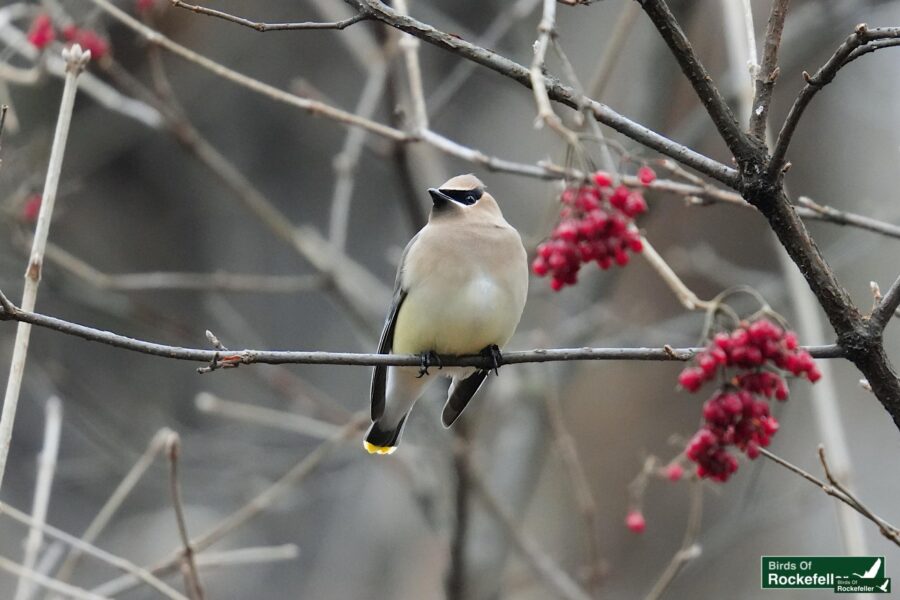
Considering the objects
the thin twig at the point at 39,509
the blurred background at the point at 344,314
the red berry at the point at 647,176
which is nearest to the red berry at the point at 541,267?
the red berry at the point at 647,176

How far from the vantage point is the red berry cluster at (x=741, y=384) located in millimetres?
3225

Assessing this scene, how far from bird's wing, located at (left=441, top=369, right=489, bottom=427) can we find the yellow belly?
435 millimetres

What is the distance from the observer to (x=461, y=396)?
4.69 metres

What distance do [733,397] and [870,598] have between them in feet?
2.65

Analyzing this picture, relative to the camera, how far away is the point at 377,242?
387 inches

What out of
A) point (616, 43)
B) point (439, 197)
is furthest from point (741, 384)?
point (616, 43)

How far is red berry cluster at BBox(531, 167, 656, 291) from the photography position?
3543 millimetres

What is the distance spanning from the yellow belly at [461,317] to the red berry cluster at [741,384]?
1039 millimetres

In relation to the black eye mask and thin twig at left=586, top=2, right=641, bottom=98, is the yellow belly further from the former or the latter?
thin twig at left=586, top=2, right=641, bottom=98

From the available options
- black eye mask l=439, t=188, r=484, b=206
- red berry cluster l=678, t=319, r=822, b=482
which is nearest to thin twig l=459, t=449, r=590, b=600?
black eye mask l=439, t=188, r=484, b=206

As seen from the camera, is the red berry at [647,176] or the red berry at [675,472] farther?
the red berry at [675,472]

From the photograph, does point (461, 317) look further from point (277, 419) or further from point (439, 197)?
point (277, 419)

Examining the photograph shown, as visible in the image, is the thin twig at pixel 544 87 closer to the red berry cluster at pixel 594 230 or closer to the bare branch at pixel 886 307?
the red berry cluster at pixel 594 230

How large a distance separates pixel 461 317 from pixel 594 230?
81cm
